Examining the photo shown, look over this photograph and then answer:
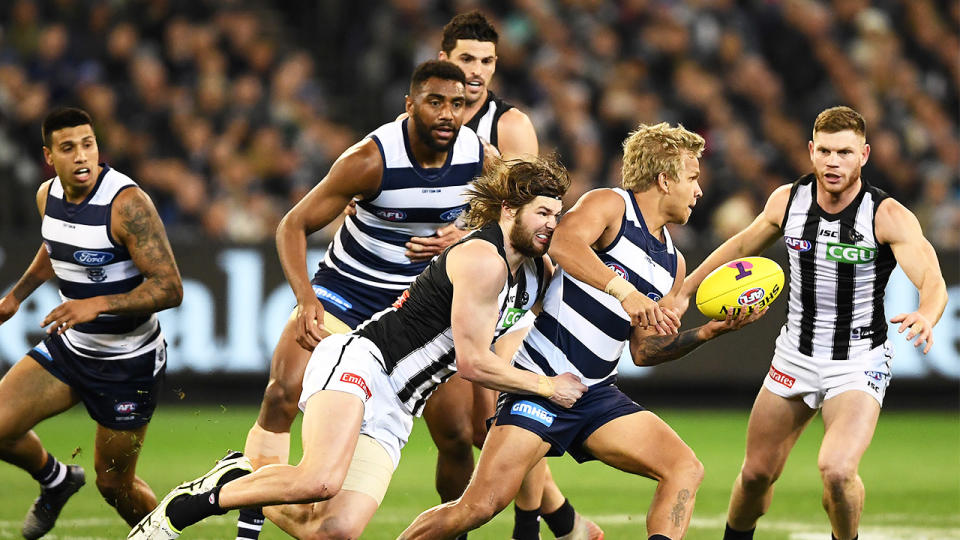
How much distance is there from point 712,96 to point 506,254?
11.0 meters

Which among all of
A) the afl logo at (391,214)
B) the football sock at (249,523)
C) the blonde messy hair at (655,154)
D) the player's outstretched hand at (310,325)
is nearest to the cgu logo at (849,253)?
the blonde messy hair at (655,154)

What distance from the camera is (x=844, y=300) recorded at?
7.39 m

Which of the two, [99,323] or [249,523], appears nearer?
[249,523]

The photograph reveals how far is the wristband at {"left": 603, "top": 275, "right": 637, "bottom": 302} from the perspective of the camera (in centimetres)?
648

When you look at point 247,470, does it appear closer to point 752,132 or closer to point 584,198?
point 584,198

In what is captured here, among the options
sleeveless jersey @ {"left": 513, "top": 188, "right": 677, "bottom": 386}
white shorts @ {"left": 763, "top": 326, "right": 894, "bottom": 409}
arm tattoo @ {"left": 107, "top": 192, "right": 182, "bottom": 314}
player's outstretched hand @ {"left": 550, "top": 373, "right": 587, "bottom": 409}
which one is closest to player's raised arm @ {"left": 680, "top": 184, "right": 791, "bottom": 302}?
white shorts @ {"left": 763, "top": 326, "right": 894, "bottom": 409}

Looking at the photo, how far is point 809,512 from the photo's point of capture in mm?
9680

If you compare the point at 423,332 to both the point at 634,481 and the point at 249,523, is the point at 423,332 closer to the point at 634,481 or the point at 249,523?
the point at 249,523

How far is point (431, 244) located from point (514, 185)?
4.09 ft

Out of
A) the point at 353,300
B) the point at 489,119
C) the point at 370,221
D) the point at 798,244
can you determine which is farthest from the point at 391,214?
the point at 798,244

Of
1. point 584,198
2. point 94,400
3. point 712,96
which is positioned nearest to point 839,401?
point 584,198

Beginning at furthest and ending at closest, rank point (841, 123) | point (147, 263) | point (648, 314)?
1. point (147, 263)
2. point (841, 123)
3. point (648, 314)

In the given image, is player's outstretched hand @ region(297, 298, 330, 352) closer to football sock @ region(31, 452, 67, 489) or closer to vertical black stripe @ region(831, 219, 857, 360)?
football sock @ region(31, 452, 67, 489)

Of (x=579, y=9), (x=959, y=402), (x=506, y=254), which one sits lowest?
(x=959, y=402)
